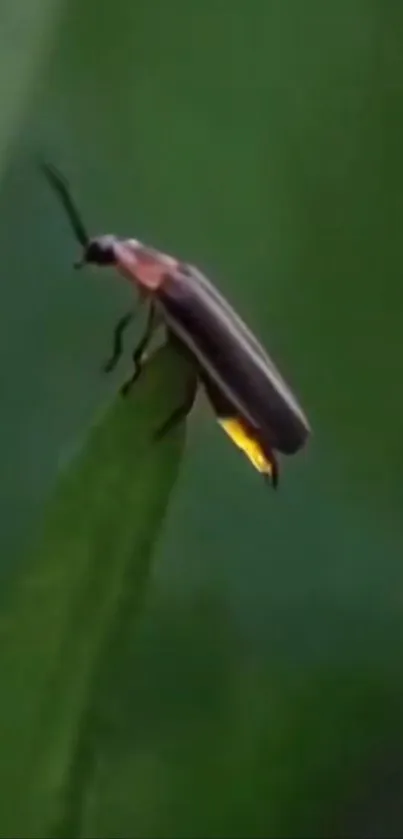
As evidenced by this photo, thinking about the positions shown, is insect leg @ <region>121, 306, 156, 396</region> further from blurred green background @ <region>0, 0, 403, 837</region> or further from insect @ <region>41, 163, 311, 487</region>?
blurred green background @ <region>0, 0, 403, 837</region>

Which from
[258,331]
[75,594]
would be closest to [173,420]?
[75,594]

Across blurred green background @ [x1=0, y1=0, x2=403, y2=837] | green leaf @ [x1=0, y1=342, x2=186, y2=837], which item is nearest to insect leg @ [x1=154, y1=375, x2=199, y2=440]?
green leaf @ [x1=0, y1=342, x2=186, y2=837]

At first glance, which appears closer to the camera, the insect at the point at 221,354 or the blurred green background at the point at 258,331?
the insect at the point at 221,354

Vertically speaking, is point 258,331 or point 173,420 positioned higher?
point 258,331

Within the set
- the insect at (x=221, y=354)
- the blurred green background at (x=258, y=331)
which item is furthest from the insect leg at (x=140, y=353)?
the blurred green background at (x=258, y=331)

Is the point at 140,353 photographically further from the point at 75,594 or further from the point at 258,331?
the point at 258,331

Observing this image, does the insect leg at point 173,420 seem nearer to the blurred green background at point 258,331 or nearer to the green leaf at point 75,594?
the green leaf at point 75,594
